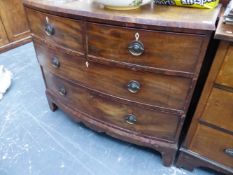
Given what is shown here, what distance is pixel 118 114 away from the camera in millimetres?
1015

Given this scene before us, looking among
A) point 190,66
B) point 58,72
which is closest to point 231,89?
point 190,66

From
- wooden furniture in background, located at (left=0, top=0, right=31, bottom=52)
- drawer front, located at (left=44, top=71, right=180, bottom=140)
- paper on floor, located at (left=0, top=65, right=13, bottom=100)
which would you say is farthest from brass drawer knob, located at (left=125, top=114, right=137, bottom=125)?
wooden furniture in background, located at (left=0, top=0, right=31, bottom=52)

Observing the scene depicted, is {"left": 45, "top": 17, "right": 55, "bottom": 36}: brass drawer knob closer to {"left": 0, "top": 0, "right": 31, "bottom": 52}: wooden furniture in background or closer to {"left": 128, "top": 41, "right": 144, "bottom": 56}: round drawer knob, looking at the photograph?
{"left": 128, "top": 41, "right": 144, "bottom": 56}: round drawer knob

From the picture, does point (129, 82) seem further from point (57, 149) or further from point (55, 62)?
point (57, 149)

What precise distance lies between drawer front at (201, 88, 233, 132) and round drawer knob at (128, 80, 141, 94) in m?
0.29

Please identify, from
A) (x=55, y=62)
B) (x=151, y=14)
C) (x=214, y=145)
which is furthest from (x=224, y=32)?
(x=55, y=62)

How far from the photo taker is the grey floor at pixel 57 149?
1.12 m

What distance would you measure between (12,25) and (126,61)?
1947 mm

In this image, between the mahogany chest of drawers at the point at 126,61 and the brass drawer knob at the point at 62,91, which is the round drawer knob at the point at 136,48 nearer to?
the mahogany chest of drawers at the point at 126,61

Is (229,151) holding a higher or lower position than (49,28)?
lower

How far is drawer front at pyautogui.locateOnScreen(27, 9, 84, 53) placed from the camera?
2.73ft

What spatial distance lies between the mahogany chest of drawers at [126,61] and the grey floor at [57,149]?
17cm

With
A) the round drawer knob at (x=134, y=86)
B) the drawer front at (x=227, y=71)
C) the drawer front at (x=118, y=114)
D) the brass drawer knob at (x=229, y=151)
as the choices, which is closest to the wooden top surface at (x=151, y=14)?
the drawer front at (x=227, y=71)

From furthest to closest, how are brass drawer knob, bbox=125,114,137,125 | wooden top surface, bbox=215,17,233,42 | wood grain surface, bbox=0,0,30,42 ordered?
wood grain surface, bbox=0,0,30,42, brass drawer knob, bbox=125,114,137,125, wooden top surface, bbox=215,17,233,42
